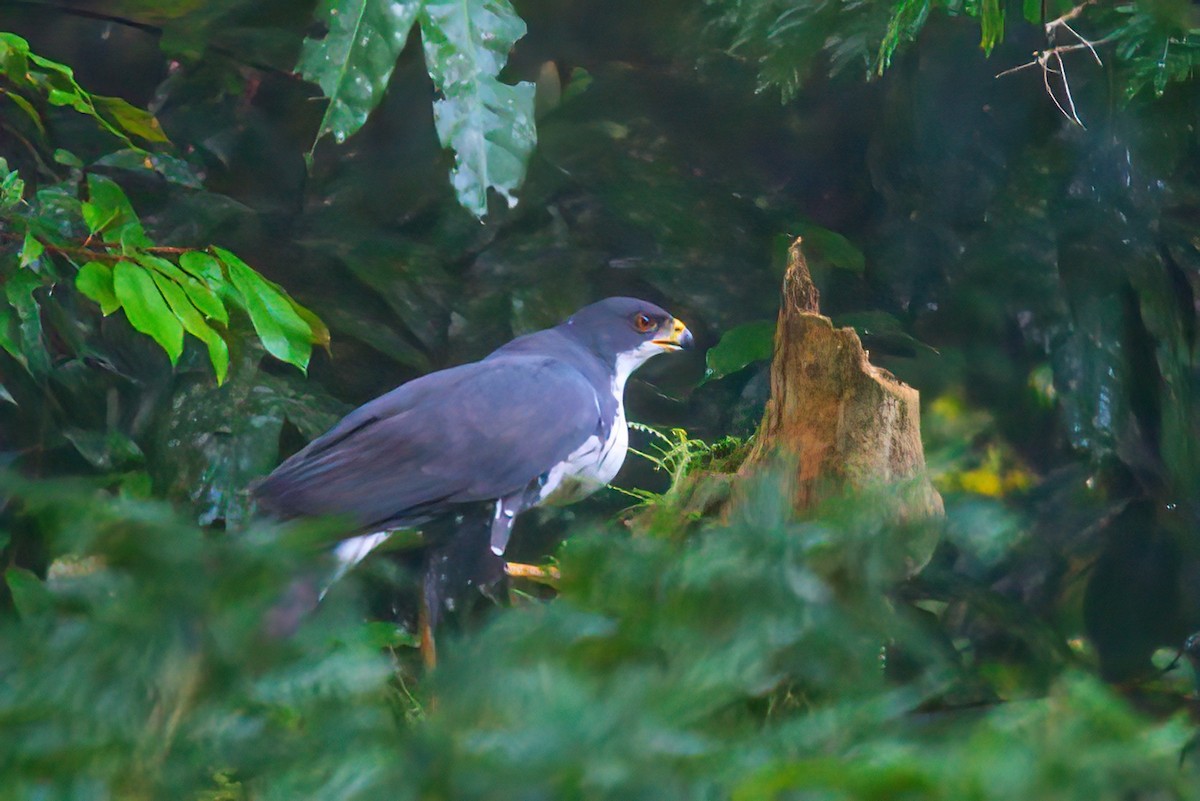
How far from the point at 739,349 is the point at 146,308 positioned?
117 cm

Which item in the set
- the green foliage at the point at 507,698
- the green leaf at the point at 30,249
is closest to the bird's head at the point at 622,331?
the green leaf at the point at 30,249

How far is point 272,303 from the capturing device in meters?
1.80

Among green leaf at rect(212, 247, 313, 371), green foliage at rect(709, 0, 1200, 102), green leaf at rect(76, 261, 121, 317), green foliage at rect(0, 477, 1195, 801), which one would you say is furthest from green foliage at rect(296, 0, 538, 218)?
green foliage at rect(0, 477, 1195, 801)

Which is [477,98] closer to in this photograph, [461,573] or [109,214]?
[109,214]

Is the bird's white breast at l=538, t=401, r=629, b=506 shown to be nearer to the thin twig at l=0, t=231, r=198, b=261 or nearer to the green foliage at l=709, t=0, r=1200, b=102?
the thin twig at l=0, t=231, r=198, b=261

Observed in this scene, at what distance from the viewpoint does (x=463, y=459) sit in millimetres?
1918

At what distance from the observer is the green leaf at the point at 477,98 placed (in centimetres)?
181

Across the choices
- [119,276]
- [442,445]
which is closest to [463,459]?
[442,445]

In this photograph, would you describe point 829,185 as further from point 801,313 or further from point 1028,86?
point 801,313

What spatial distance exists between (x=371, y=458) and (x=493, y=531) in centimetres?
24

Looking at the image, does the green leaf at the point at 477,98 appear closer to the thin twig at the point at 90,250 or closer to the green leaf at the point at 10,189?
the thin twig at the point at 90,250

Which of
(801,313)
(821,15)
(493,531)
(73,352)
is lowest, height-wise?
(73,352)

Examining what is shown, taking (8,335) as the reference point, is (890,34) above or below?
above

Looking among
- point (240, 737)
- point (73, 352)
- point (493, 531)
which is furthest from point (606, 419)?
point (240, 737)
